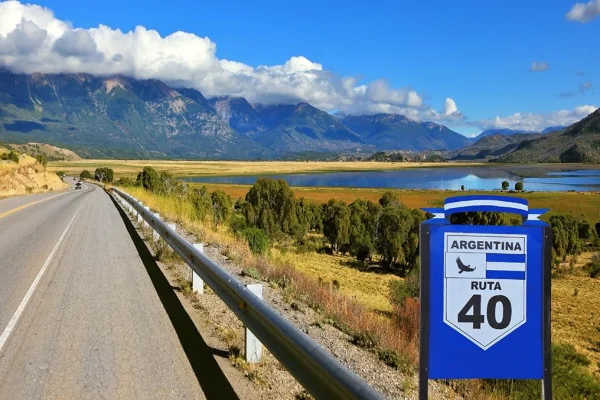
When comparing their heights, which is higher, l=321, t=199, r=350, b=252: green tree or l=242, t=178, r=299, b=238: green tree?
l=242, t=178, r=299, b=238: green tree

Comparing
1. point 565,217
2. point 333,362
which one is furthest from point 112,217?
point 565,217

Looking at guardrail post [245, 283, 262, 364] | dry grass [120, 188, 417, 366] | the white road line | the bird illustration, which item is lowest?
dry grass [120, 188, 417, 366]

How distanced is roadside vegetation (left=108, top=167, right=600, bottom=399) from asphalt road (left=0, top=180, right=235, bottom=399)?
1.89 meters

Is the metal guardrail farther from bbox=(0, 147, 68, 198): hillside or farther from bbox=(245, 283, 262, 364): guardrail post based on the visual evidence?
bbox=(0, 147, 68, 198): hillside

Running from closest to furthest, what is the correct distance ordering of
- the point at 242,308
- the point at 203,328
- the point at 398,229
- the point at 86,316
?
the point at 242,308
the point at 203,328
the point at 86,316
the point at 398,229

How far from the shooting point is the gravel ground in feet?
14.9

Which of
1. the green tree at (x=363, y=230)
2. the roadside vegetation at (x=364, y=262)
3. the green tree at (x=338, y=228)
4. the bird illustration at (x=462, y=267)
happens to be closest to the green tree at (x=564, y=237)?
the roadside vegetation at (x=364, y=262)

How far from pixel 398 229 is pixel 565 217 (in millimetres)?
19565

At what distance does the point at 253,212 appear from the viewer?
163ft

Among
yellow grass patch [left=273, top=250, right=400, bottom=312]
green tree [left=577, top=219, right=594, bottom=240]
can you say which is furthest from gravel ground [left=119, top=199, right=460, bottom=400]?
green tree [left=577, top=219, right=594, bottom=240]

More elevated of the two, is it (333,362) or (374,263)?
(333,362)

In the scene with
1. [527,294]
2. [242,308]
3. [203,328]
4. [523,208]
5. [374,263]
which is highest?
[523,208]

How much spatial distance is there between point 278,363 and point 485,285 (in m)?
2.32

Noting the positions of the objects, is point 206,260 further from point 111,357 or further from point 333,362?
point 333,362
